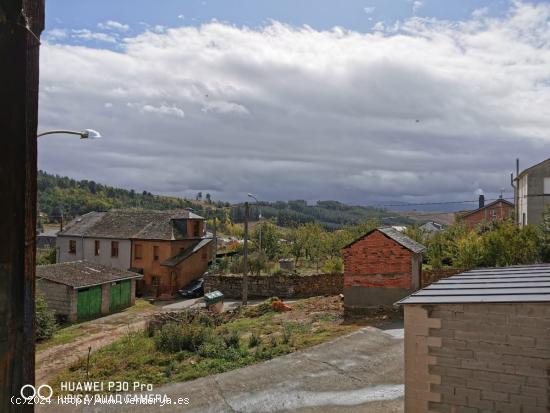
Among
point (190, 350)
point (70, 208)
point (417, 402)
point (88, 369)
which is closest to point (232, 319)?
point (190, 350)

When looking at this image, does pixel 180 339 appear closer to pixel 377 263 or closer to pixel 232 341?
pixel 232 341

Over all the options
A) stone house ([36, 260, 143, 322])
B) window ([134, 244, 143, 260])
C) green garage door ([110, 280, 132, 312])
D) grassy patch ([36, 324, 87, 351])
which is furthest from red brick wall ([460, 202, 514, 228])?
grassy patch ([36, 324, 87, 351])

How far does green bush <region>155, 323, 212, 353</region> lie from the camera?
1437 centimetres

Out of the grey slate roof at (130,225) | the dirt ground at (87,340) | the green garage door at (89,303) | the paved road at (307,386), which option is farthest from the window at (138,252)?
the paved road at (307,386)

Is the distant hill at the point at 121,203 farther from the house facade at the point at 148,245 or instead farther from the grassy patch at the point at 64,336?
the grassy patch at the point at 64,336

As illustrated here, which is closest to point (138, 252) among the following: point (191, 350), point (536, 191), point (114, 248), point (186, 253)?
point (114, 248)

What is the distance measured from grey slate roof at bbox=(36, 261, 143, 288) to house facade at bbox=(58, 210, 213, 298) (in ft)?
21.1

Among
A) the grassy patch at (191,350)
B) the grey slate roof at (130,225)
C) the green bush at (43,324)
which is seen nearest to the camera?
the grassy patch at (191,350)

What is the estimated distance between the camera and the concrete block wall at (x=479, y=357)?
6.69m

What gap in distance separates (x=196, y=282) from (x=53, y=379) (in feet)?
77.9

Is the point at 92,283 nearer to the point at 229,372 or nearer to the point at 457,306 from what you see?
the point at 229,372

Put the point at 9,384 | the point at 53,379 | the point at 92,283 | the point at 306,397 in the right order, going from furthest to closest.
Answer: the point at 92,283
the point at 53,379
the point at 306,397
the point at 9,384

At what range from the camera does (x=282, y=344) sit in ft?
47.2

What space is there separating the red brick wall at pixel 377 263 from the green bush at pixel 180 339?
7.33 metres
